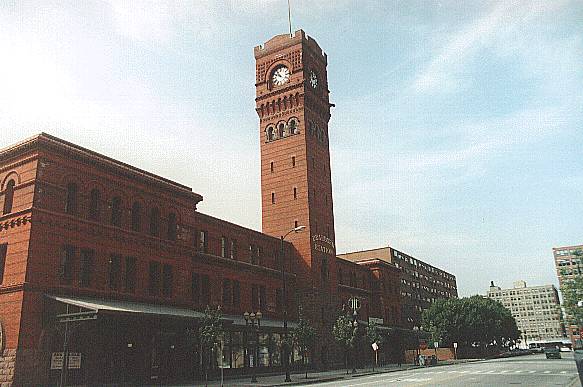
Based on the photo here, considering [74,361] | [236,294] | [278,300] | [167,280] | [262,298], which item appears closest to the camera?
[74,361]

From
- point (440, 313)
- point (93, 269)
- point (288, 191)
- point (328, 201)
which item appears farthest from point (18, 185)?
point (440, 313)

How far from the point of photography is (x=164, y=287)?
1547 inches

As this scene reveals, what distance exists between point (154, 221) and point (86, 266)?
7.04 m

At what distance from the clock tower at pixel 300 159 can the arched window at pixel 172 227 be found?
20.7m

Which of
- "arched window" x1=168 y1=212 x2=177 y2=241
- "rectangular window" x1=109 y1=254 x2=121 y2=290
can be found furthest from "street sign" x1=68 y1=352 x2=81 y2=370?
"arched window" x1=168 y1=212 x2=177 y2=241

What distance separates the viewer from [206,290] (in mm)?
45156

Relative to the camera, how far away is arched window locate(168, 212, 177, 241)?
4050 centimetres

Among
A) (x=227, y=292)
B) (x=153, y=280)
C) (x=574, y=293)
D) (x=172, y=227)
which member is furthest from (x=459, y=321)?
(x=153, y=280)

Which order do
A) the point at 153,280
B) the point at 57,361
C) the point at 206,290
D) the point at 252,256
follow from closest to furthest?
1. the point at 57,361
2. the point at 153,280
3. the point at 206,290
4. the point at 252,256

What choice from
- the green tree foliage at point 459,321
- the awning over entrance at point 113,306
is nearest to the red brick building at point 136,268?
the awning over entrance at point 113,306

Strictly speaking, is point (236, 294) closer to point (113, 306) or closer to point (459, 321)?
point (113, 306)

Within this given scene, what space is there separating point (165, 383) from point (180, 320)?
490cm

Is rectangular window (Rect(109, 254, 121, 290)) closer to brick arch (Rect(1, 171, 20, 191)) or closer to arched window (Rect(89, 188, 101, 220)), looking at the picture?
arched window (Rect(89, 188, 101, 220))

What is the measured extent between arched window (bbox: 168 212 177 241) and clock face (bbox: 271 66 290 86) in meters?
29.3
